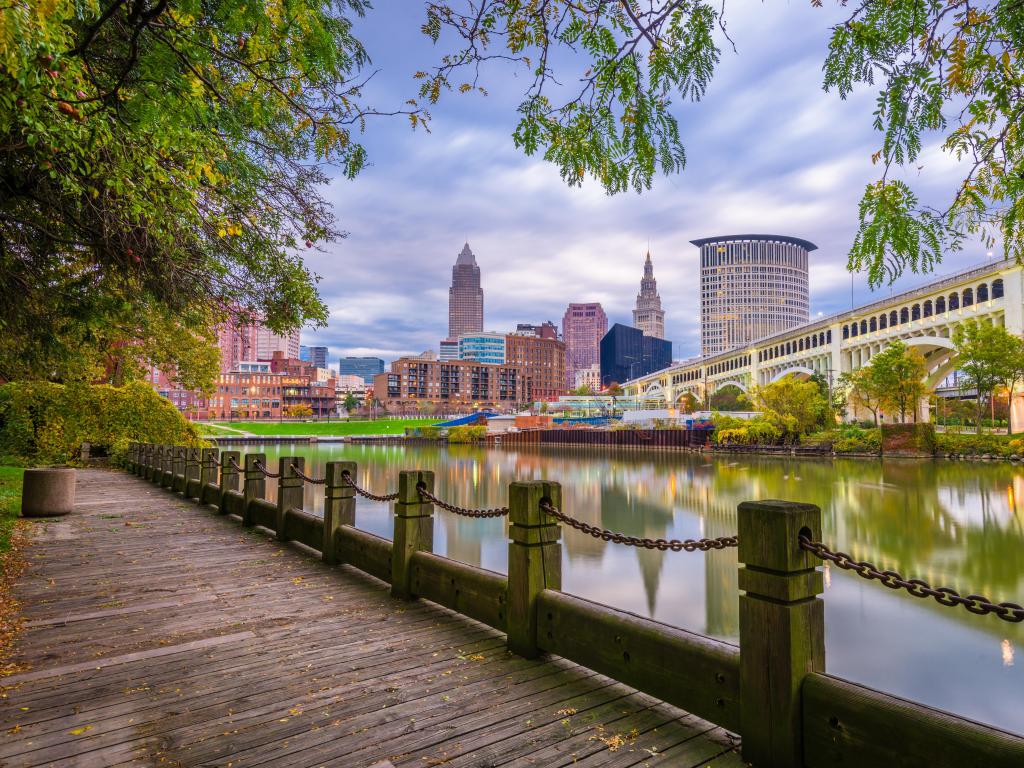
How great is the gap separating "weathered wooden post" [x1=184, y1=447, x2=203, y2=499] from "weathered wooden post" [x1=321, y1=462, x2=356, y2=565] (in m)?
8.05

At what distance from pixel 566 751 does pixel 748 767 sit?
906mm

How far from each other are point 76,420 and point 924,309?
6699cm

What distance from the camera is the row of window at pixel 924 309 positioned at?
50250 millimetres

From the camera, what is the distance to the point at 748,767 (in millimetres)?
2941

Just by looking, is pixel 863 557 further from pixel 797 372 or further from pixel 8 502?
pixel 797 372

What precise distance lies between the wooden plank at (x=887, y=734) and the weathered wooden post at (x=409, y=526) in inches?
146

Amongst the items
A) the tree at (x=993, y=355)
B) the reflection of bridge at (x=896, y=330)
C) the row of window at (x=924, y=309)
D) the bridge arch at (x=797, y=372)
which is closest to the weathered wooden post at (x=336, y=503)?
the reflection of bridge at (x=896, y=330)

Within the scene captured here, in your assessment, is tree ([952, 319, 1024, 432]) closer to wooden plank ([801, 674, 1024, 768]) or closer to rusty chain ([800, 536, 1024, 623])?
rusty chain ([800, 536, 1024, 623])

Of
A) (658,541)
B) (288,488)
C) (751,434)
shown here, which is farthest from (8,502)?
(751,434)

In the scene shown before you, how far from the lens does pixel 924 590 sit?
255 centimetres

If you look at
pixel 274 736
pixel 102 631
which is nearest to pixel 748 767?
pixel 274 736

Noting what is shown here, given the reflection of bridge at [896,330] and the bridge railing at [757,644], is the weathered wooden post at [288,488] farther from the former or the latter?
the reflection of bridge at [896,330]

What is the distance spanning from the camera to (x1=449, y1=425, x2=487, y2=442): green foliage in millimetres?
90125

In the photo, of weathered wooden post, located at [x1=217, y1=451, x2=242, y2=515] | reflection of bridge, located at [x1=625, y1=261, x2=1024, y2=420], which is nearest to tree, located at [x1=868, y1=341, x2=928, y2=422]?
reflection of bridge, located at [x1=625, y1=261, x2=1024, y2=420]
